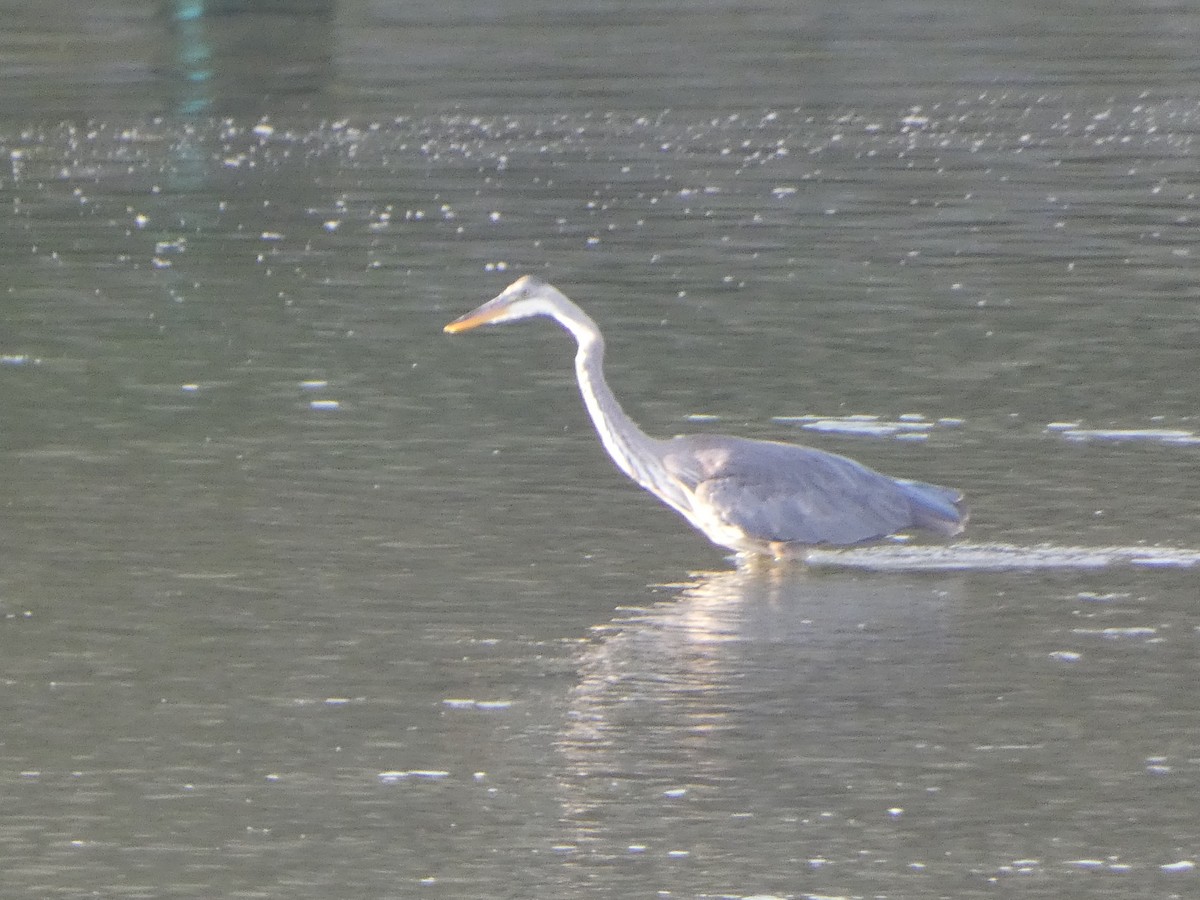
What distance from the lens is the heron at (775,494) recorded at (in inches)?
373

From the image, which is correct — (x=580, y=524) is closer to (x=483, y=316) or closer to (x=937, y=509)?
(x=483, y=316)

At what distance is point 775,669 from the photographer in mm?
8211

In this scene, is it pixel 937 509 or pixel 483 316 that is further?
pixel 483 316

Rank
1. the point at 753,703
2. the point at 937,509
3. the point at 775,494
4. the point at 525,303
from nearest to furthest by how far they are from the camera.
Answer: the point at 753,703 → the point at 937,509 → the point at 775,494 → the point at 525,303

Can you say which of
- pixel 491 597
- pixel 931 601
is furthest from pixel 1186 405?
pixel 491 597

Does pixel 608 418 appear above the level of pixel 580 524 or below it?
above

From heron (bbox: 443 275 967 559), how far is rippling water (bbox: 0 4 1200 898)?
0.17m

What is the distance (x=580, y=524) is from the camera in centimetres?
998

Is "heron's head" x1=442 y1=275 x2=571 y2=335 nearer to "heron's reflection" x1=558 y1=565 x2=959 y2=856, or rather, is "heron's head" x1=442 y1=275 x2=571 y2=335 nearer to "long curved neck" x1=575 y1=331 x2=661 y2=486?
"long curved neck" x1=575 y1=331 x2=661 y2=486

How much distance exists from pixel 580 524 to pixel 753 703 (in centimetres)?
225

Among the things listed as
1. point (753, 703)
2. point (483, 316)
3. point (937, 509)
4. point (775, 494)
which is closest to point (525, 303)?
point (483, 316)

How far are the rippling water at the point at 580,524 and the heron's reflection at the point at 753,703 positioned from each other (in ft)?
0.07

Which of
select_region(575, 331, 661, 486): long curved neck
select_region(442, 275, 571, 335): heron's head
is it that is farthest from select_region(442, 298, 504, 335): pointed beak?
select_region(575, 331, 661, 486): long curved neck

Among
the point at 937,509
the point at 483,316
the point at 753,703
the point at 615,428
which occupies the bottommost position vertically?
the point at 753,703
